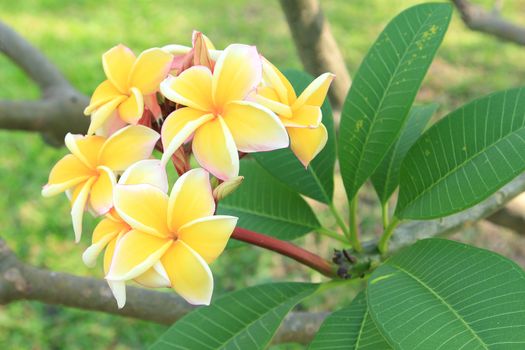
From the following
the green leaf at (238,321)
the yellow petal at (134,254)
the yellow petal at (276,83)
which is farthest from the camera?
the green leaf at (238,321)

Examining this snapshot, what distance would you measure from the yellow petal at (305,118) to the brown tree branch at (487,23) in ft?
3.61

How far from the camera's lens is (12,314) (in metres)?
2.19

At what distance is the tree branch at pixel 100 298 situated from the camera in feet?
3.65

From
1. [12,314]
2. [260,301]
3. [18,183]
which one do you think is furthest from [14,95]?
[260,301]

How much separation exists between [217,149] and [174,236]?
10cm

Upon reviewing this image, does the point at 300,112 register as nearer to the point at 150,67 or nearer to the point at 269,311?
the point at 150,67

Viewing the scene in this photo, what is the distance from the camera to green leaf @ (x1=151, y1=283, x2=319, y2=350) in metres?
0.84

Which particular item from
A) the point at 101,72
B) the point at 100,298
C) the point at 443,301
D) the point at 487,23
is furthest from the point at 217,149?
the point at 101,72

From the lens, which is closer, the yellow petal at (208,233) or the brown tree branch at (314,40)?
the yellow petal at (208,233)

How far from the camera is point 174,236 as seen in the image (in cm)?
65

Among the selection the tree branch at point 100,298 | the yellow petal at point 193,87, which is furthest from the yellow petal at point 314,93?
the tree branch at point 100,298

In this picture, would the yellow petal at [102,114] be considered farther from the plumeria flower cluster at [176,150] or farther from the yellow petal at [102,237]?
the yellow petal at [102,237]

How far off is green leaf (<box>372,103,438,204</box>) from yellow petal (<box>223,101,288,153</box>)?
44cm

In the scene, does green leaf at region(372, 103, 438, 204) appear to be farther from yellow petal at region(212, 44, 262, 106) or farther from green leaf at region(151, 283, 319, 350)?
yellow petal at region(212, 44, 262, 106)
